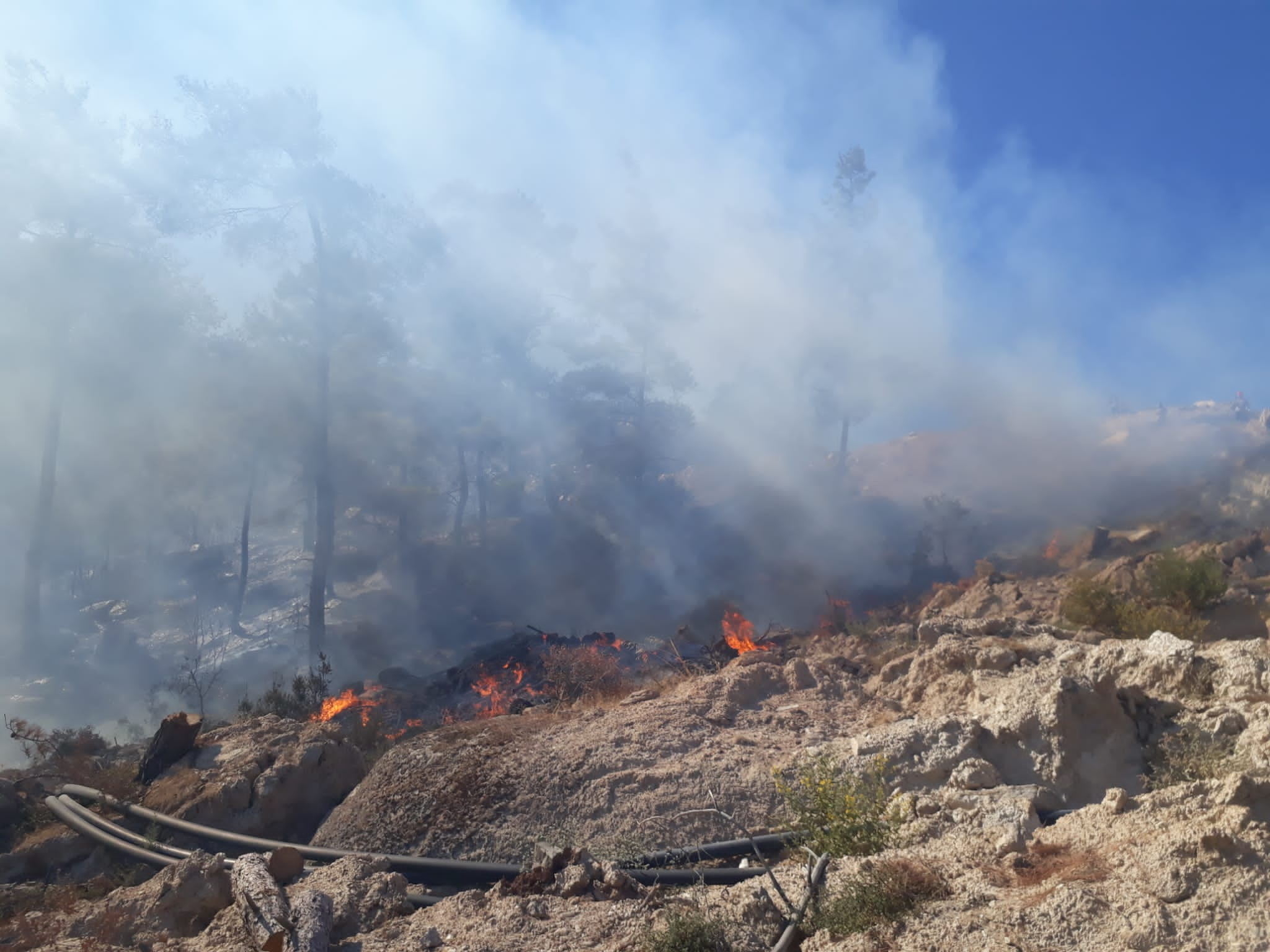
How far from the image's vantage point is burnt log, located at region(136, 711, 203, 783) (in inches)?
412

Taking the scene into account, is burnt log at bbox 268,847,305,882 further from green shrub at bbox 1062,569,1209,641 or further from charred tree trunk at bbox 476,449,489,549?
charred tree trunk at bbox 476,449,489,549

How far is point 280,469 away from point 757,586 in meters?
23.9

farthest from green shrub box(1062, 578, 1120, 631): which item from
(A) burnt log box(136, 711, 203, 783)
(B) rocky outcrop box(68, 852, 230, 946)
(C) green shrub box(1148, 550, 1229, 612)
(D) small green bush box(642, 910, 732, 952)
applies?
(A) burnt log box(136, 711, 203, 783)

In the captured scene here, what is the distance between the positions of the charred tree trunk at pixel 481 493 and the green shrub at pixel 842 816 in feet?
113

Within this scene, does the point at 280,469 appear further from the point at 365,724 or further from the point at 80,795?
the point at 80,795

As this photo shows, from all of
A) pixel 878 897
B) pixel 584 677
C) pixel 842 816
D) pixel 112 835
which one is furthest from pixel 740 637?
pixel 878 897

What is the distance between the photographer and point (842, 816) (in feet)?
18.1

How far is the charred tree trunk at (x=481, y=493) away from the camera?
132 feet

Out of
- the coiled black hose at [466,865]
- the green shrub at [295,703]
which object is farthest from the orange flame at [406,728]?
the coiled black hose at [466,865]

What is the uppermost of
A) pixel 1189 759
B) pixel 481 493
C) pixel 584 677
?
pixel 481 493

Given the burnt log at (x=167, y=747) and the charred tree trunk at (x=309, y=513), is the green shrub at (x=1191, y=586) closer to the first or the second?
the burnt log at (x=167, y=747)

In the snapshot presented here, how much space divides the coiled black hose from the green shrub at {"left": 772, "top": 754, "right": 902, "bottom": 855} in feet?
1.70

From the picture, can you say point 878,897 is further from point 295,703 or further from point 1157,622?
point 295,703

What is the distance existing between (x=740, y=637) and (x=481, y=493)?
25704 millimetres
